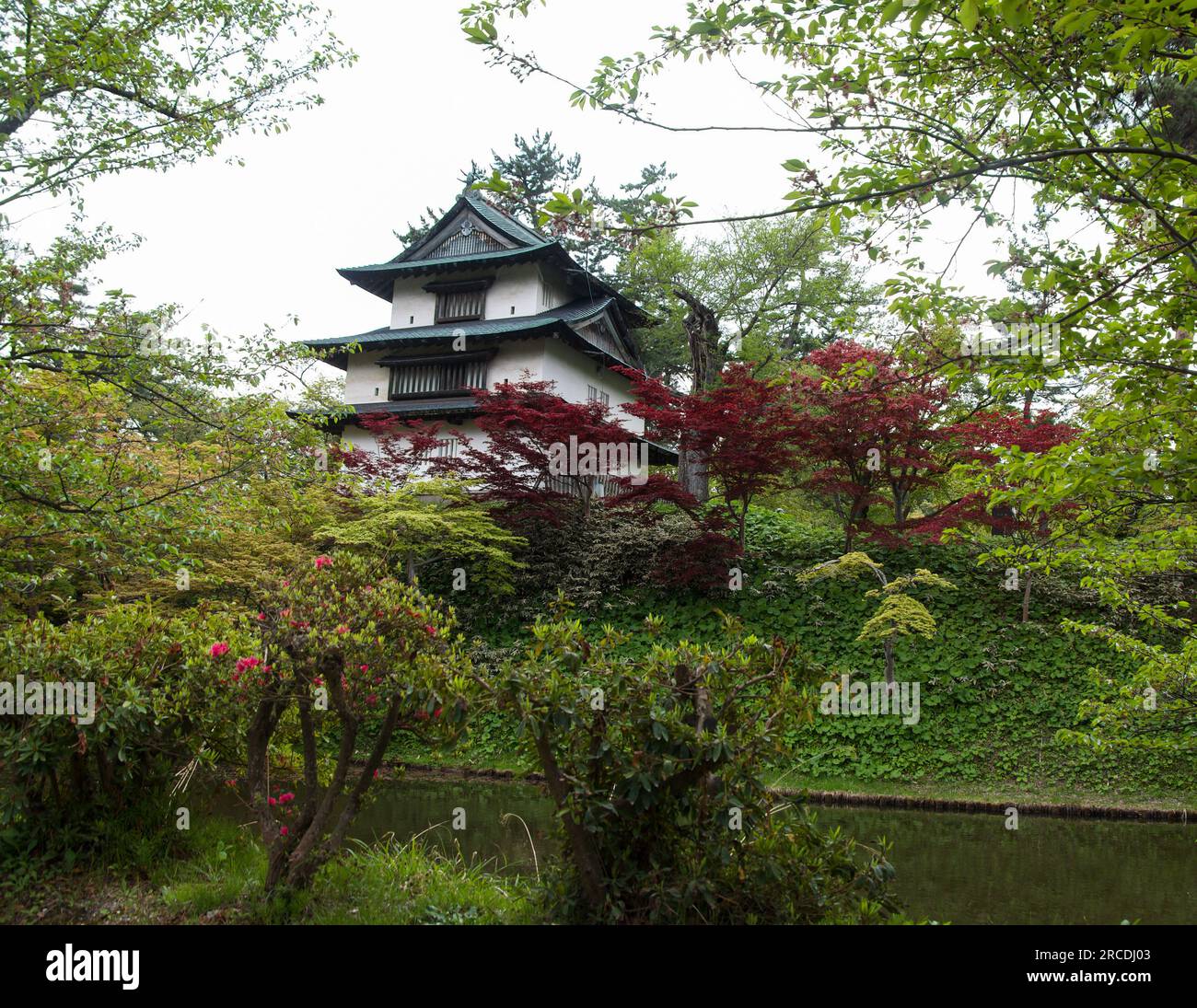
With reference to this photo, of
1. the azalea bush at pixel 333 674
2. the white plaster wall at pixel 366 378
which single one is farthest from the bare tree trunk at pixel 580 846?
the white plaster wall at pixel 366 378

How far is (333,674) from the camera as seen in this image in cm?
389

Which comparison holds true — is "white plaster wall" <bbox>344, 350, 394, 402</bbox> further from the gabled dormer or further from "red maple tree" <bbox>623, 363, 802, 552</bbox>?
"red maple tree" <bbox>623, 363, 802, 552</bbox>

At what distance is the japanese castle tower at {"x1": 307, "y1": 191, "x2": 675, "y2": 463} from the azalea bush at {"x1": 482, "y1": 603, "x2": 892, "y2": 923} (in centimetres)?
1472

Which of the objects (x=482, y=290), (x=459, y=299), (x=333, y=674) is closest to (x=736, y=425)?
(x=333, y=674)

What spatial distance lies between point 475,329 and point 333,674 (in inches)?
648

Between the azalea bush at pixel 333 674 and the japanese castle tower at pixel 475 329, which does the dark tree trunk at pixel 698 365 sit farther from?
the azalea bush at pixel 333 674

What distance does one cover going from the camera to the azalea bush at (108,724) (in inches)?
182

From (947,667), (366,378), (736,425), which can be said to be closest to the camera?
(947,667)

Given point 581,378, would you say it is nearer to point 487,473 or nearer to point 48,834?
point 487,473

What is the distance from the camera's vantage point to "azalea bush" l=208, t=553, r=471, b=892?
3875 millimetres

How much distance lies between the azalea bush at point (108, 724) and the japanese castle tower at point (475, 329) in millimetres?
12983

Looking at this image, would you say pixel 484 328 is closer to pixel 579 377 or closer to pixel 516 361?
pixel 516 361
